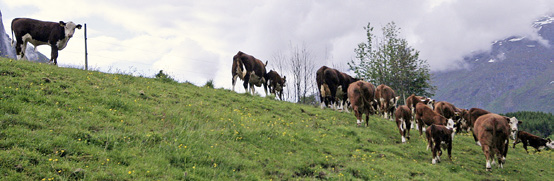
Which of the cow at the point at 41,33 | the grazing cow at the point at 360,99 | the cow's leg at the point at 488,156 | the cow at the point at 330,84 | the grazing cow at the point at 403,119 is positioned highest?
the cow at the point at 41,33

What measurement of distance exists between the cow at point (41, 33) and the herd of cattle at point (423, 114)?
9.83 metres

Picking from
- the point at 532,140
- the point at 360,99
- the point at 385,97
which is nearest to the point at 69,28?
the point at 360,99

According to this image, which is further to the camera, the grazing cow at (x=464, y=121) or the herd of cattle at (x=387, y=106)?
the grazing cow at (x=464, y=121)

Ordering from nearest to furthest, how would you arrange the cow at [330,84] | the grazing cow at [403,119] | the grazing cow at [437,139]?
the grazing cow at [437,139] → the grazing cow at [403,119] → the cow at [330,84]

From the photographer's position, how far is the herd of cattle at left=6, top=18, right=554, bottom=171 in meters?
12.6

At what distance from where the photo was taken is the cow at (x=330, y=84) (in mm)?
21172

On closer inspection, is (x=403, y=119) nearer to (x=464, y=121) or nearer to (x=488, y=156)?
(x=488, y=156)

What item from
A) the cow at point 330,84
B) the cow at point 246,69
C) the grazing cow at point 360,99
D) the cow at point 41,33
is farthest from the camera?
the cow at point 246,69

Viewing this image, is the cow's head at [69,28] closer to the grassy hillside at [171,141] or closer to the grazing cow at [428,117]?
the grassy hillside at [171,141]

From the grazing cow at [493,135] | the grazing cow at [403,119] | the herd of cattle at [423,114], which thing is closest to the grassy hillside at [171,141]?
the grazing cow at [403,119]

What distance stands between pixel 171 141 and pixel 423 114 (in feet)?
42.0

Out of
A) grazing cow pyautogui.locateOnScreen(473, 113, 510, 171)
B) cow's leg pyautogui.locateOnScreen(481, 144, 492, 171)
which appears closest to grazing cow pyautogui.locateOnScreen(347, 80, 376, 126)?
grazing cow pyautogui.locateOnScreen(473, 113, 510, 171)

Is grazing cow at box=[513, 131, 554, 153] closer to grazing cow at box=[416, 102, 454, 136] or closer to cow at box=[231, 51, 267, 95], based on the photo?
grazing cow at box=[416, 102, 454, 136]

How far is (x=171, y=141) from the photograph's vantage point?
335 inches
